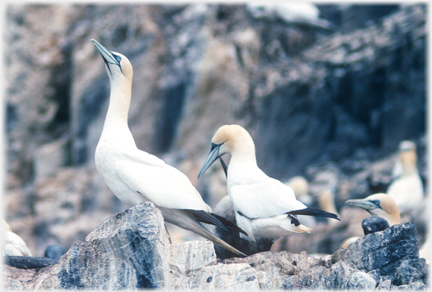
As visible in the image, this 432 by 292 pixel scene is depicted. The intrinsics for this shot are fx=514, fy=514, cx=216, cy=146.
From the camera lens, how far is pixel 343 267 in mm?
3689

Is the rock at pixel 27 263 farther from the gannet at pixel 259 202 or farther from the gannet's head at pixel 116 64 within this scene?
the gannet's head at pixel 116 64

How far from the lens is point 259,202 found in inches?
176

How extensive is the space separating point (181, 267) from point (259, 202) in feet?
3.36

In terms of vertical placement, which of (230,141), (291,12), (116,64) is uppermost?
(291,12)

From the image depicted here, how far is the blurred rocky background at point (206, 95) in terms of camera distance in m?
11.3

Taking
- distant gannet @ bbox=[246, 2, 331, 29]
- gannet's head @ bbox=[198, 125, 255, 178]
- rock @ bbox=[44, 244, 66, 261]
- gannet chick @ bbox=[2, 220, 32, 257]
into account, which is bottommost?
gannet chick @ bbox=[2, 220, 32, 257]

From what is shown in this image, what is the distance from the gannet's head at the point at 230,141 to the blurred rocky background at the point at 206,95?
17.2 ft

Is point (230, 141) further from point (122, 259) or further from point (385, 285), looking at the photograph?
point (385, 285)

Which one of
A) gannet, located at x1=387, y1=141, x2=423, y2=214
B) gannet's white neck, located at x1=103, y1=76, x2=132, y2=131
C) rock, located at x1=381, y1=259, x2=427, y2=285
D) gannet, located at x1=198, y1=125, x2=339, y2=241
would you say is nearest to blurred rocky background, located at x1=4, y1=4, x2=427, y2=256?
gannet, located at x1=387, y1=141, x2=423, y2=214

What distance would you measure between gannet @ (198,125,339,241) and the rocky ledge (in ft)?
1.59

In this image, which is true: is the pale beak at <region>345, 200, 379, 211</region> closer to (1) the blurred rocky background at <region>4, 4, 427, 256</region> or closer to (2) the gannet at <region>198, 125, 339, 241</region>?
(2) the gannet at <region>198, 125, 339, 241</region>

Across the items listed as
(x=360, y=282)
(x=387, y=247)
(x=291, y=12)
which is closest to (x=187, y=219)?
(x=360, y=282)

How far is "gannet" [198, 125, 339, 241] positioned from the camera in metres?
4.33

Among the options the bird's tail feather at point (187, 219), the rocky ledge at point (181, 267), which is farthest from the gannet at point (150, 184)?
the rocky ledge at point (181, 267)
